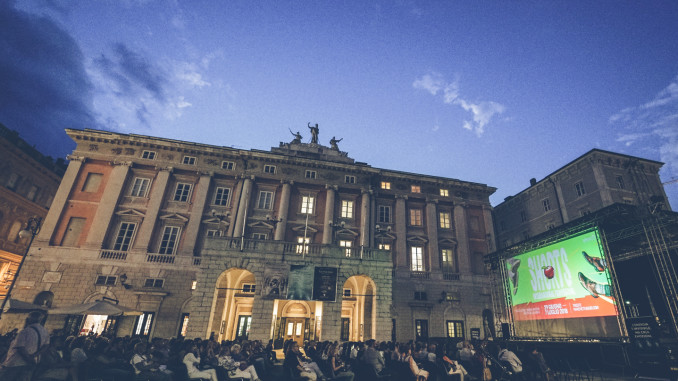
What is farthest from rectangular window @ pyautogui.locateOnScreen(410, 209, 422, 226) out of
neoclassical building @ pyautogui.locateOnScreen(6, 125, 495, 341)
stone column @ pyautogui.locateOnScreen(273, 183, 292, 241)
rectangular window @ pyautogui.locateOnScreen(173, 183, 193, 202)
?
rectangular window @ pyautogui.locateOnScreen(173, 183, 193, 202)

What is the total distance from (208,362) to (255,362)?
1434 millimetres

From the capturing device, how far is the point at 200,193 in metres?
26.5

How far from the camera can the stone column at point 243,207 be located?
25.4m

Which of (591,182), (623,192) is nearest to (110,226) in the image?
(591,182)

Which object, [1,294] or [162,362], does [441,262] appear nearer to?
[162,362]

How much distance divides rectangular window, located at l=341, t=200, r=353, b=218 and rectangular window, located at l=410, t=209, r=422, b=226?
20.3 ft

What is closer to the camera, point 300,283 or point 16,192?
point 300,283

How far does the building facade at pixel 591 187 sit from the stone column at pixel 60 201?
43.0m

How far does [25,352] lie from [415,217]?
2787 cm

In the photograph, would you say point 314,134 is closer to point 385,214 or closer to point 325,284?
point 385,214

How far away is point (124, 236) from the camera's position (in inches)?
966

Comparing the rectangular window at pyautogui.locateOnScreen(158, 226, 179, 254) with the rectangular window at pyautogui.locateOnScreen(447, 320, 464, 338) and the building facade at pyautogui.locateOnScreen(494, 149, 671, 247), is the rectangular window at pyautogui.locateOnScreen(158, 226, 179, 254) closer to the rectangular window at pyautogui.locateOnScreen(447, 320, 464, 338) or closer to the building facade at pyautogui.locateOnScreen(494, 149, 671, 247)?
the rectangular window at pyautogui.locateOnScreen(447, 320, 464, 338)

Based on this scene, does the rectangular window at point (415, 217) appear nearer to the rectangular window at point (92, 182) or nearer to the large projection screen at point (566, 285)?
the large projection screen at point (566, 285)

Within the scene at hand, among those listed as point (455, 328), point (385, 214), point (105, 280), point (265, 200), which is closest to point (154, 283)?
point (105, 280)
